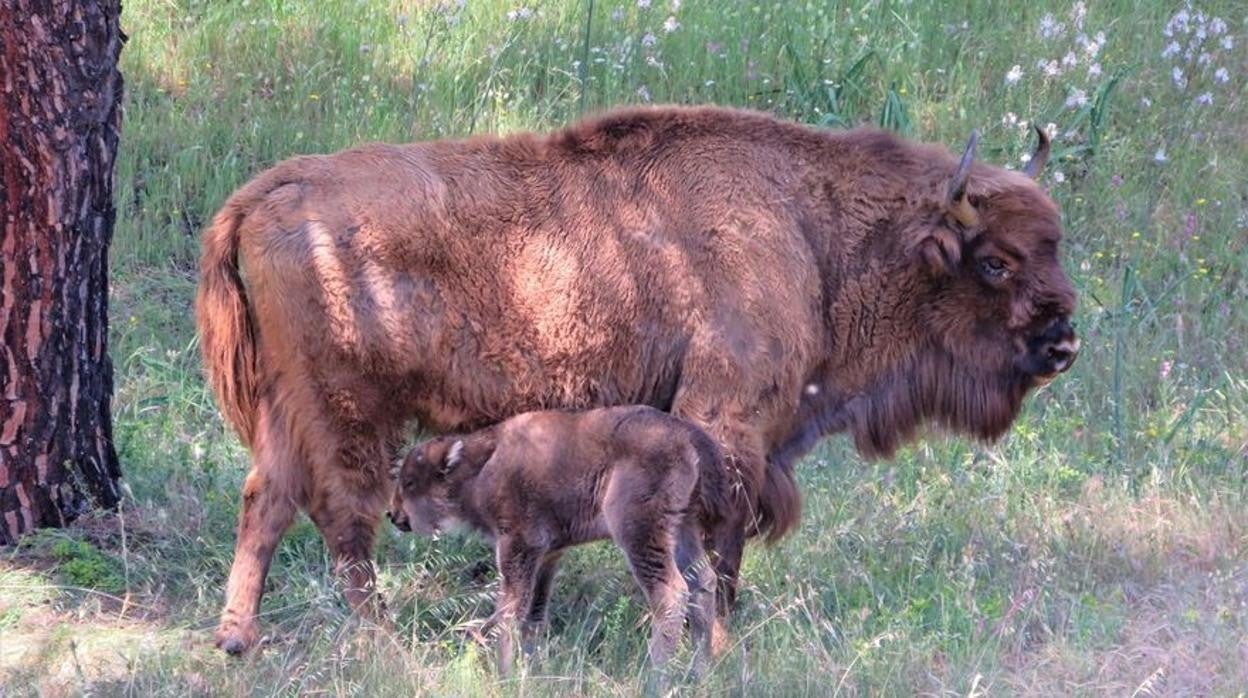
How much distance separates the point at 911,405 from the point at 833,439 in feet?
4.66

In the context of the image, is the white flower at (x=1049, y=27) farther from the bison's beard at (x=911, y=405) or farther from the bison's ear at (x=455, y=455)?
the bison's ear at (x=455, y=455)

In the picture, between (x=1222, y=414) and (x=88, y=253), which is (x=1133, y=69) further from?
(x=88, y=253)

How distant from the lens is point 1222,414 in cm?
835

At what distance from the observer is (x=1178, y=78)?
35.8 ft

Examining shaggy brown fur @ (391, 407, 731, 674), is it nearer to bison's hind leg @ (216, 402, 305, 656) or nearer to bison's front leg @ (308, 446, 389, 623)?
bison's front leg @ (308, 446, 389, 623)

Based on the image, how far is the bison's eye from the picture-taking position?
255 inches

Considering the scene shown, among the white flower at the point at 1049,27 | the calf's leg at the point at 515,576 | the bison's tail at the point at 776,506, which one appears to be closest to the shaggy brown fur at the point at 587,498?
the calf's leg at the point at 515,576

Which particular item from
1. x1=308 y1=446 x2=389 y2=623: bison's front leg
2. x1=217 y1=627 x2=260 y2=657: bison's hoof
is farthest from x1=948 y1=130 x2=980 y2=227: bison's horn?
x1=217 y1=627 x2=260 y2=657: bison's hoof

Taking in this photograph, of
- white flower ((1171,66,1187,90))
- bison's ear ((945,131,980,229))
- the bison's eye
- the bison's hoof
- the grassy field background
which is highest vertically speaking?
bison's ear ((945,131,980,229))

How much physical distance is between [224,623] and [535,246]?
172 cm

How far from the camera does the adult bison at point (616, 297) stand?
19.2ft

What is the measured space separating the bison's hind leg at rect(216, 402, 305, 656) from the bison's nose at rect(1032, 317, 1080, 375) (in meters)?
2.88

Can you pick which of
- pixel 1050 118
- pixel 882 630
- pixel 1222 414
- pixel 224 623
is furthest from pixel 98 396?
pixel 1050 118

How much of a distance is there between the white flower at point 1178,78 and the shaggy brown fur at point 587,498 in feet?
20.7
